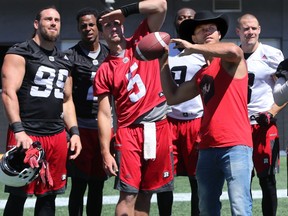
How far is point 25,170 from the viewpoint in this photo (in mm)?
6637

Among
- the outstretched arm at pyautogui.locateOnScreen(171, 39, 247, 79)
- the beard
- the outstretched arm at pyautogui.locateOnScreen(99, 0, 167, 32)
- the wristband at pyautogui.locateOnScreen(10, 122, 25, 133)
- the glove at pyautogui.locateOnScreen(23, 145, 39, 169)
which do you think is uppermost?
the outstretched arm at pyautogui.locateOnScreen(99, 0, 167, 32)

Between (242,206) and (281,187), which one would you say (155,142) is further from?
(281,187)

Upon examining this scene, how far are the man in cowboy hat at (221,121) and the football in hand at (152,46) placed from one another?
12 cm

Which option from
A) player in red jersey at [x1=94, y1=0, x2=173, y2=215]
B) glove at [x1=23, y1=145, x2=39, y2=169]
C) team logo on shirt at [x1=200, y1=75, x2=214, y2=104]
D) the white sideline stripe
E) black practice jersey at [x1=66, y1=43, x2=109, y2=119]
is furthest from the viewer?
the white sideline stripe

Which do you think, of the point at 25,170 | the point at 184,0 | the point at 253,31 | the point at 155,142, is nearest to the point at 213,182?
the point at 155,142

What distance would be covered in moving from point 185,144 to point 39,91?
5.57ft

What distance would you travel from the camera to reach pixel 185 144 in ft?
25.9

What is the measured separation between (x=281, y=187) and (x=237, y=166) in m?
5.45

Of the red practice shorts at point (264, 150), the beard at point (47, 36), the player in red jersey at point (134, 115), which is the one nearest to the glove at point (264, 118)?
the red practice shorts at point (264, 150)

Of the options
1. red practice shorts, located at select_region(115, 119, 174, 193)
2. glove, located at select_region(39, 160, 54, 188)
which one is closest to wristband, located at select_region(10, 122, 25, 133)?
glove, located at select_region(39, 160, 54, 188)

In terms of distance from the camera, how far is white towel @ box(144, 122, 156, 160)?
6.75 m

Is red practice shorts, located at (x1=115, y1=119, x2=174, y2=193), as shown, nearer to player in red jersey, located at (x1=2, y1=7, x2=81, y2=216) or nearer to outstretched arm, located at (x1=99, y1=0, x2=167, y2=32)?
player in red jersey, located at (x1=2, y1=7, x2=81, y2=216)

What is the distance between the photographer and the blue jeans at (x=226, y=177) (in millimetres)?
5836

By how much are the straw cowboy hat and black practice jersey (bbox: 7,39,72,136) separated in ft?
4.30
